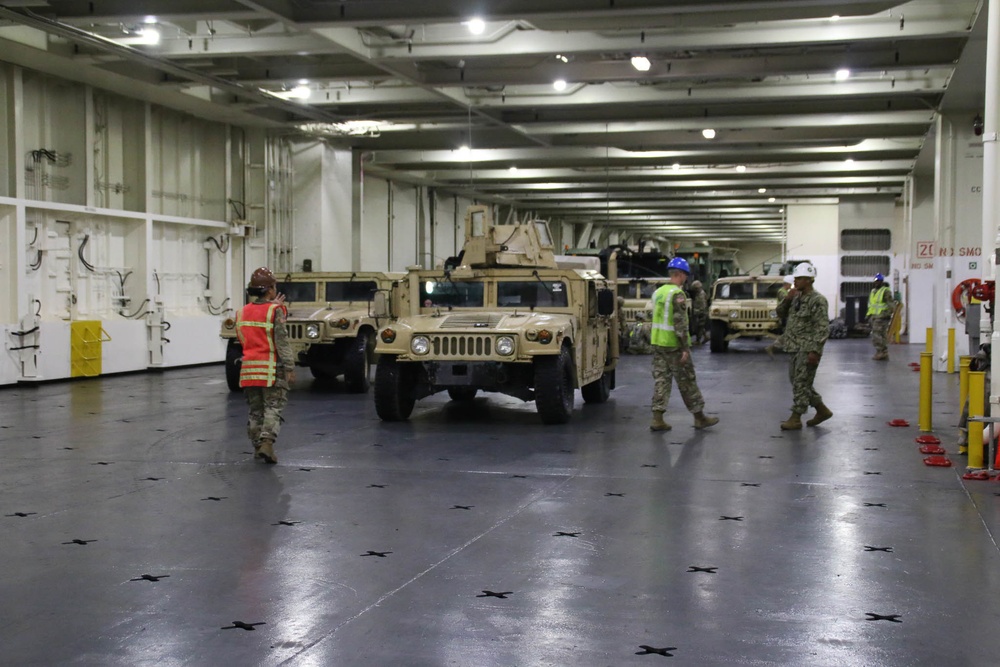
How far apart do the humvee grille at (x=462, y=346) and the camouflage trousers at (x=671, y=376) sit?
153 cm

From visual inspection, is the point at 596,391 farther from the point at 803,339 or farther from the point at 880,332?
the point at 880,332

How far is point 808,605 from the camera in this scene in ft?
14.8

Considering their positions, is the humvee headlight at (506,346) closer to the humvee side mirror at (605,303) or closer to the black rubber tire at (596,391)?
the humvee side mirror at (605,303)

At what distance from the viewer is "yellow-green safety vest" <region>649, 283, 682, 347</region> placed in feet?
32.0

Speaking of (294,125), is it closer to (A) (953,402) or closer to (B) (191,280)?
(B) (191,280)

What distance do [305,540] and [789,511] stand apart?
2834 millimetres

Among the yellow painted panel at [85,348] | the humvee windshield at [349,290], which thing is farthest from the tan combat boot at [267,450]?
the yellow painted panel at [85,348]

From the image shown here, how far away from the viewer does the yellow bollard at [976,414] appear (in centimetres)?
779

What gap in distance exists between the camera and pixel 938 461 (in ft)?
26.7

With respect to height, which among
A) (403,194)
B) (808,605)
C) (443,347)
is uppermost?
(403,194)

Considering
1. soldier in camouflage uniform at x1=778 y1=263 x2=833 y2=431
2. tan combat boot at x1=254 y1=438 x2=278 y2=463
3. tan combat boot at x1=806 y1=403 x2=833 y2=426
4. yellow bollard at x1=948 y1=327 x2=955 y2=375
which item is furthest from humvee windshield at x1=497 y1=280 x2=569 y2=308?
yellow bollard at x1=948 y1=327 x2=955 y2=375

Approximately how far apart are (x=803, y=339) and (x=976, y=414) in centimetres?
237

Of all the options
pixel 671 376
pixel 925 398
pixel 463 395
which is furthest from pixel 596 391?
pixel 925 398

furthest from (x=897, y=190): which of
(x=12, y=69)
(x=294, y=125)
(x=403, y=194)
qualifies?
(x=12, y=69)
